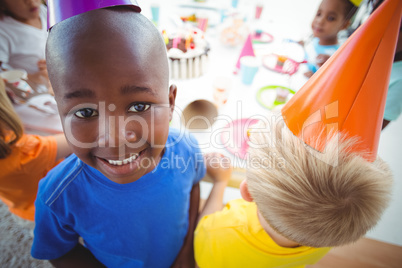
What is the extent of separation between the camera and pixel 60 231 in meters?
0.51

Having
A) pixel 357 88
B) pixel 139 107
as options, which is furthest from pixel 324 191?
pixel 139 107

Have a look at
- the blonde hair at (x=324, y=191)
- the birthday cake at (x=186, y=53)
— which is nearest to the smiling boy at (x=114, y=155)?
the blonde hair at (x=324, y=191)

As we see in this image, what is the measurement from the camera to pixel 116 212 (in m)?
0.52

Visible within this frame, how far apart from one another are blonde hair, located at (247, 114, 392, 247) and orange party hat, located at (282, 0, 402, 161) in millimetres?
33

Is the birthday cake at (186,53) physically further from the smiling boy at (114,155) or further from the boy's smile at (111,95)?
the boy's smile at (111,95)

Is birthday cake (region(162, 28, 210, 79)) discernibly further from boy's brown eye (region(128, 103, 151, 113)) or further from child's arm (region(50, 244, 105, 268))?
child's arm (region(50, 244, 105, 268))

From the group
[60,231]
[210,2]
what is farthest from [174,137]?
[210,2]

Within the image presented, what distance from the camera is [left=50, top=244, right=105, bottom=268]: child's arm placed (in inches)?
22.8

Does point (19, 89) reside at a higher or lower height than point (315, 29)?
lower

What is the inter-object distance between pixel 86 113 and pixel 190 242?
582 mm

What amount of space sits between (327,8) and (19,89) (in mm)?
1594

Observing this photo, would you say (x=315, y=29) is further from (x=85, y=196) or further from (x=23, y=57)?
(x=23, y=57)

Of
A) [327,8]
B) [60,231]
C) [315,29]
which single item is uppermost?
[327,8]

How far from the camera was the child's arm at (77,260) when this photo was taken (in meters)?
0.58
